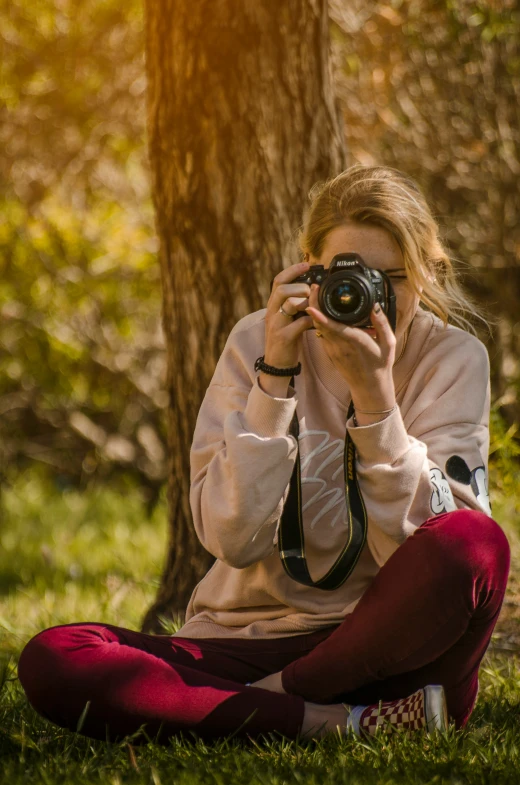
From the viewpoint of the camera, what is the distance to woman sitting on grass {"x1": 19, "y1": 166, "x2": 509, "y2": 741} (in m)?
2.23

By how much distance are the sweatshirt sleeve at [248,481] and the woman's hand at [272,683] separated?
0.28 metres

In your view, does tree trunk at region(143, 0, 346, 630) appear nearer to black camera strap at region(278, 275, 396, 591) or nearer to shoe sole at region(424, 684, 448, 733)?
black camera strap at region(278, 275, 396, 591)

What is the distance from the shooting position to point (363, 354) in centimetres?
222

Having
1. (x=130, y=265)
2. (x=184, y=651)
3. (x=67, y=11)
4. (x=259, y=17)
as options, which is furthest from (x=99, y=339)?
(x=184, y=651)

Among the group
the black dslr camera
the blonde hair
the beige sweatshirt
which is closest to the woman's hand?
the beige sweatshirt

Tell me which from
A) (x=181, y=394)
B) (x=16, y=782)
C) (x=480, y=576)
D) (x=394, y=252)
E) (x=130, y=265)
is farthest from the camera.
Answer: (x=130, y=265)

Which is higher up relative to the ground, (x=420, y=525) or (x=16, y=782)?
(x=420, y=525)

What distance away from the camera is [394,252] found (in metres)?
2.43

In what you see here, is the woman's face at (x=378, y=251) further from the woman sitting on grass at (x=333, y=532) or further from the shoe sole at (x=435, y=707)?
the shoe sole at (x=435, y=707)

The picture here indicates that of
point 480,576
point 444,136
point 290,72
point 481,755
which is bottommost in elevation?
point 481,755

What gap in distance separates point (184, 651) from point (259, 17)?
1912 millimetres

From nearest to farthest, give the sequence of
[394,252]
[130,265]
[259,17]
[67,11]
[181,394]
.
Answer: [394,252] < [259,17] < [181,394] < [67,11] < [130,265]

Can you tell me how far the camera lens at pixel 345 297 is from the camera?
7.25 feet

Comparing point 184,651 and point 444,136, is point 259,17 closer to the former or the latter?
point 184,651
